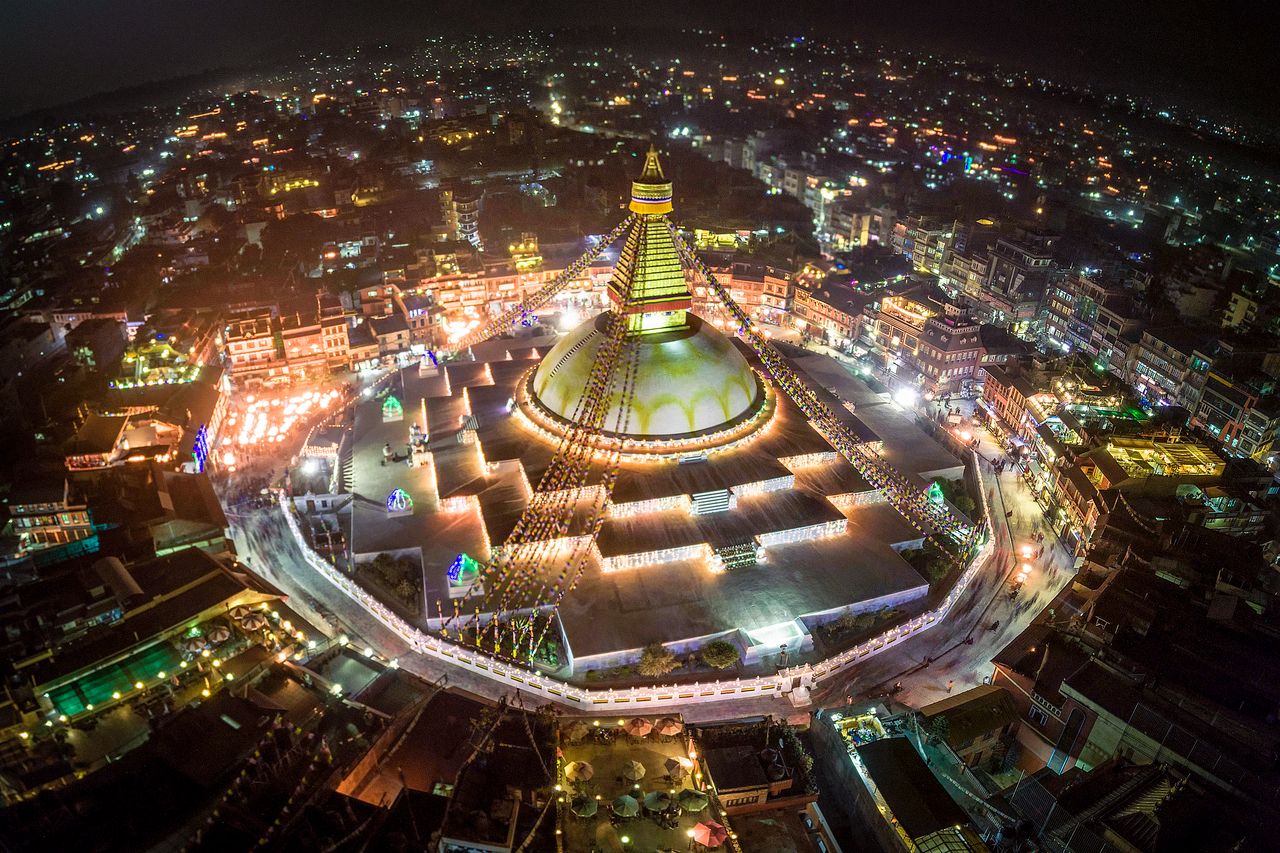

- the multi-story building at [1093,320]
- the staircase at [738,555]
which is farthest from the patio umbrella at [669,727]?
the multi-story building at [1093,320]

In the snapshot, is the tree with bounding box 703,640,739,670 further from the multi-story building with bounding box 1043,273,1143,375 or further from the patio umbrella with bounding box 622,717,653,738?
the multi-story building with bounding box 1043,273,1143,375

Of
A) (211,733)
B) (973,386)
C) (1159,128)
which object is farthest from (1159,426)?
(1159,128)

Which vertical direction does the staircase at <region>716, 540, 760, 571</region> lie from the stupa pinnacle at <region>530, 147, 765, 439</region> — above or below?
below

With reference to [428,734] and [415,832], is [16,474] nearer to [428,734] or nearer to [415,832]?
[428,734]

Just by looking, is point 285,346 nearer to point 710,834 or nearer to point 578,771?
point 578,771

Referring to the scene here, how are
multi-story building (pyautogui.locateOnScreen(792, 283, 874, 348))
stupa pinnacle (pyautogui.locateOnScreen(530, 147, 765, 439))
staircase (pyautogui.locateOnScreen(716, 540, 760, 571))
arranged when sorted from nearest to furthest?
1. staircase (pyautogui.locateOnScreen(716, 540, 760, 571))
2. stupa pinnacle (pyautogui.locateOnScreen(530, 147, 765, 439))
3. multi-story building (pyautogui.locateOnScreen(792, 283, 874, 348))

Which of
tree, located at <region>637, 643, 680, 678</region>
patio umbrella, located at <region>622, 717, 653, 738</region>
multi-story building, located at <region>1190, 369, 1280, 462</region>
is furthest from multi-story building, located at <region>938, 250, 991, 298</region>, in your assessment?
patio umbrella, located at <region>622, 717, 653, 738</region>

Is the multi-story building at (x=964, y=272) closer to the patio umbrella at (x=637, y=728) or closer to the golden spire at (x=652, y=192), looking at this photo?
the golden spire at (x=652, y=192)
